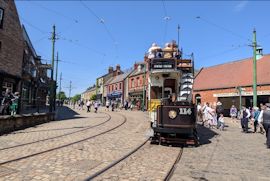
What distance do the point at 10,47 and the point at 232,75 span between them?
83.2ft

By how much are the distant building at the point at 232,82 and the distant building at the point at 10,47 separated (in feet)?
67.3

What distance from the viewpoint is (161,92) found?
13117mm

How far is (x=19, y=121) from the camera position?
14.7 metres

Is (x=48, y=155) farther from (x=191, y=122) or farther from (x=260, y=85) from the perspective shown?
(x=260, y=85)

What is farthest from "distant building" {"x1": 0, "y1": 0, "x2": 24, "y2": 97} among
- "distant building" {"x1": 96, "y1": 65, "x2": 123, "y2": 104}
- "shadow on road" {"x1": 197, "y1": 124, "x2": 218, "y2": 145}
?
"distant building" {"x1": 96, "y1": 65, "x2": 123, "y2": 104}

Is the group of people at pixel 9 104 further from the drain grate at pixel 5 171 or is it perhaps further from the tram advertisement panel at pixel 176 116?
the drain grate at pixel 5 171

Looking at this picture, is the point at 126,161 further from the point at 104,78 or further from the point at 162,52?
the point at 104,78

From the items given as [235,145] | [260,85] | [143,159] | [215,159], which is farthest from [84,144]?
[260,85]

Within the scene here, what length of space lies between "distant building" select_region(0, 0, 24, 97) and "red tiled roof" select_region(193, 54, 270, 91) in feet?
76.5

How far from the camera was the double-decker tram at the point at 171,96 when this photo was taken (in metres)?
10.6

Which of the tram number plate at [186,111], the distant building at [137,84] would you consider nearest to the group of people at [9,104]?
the tram number plate at [186,111]

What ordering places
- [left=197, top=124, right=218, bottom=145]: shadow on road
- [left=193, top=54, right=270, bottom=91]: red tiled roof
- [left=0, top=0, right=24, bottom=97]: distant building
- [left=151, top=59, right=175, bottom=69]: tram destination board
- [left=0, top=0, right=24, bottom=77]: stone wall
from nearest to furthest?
[left=197, top=124, right=218, bottom=145]: shadow on road → [left=151, top=59, right=175, bottom=69]: tram destination board → [left=0, top=0, right=24, bottom=97]: distant building → [left=0, top=0, right=24, bottom=77]: stone wall → [left=193, top=54, right=270, bottom=91]: red tiled roof

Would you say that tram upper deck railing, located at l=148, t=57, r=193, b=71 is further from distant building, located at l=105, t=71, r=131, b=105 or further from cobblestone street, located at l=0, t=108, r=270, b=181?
distant building, located at l=105, t=71, r=131, b=105

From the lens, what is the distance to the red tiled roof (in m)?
30.7
